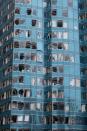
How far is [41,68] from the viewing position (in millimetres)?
107188

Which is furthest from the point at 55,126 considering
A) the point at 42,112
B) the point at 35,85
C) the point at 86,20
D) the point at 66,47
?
the point at 86,20

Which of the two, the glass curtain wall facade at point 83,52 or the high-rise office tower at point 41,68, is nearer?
the high-rise office tower at point 41,68

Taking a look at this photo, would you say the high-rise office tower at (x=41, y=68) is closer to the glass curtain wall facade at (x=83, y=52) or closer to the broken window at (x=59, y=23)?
the broken window at (x=59, y=23)

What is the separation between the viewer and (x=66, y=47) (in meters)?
108

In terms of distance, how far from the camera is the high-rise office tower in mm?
102438

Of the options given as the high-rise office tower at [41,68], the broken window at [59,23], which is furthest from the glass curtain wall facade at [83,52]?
the broken window at [59,23]

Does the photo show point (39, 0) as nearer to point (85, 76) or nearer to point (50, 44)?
point (50, 44)

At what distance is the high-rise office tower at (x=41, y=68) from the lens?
336 ft

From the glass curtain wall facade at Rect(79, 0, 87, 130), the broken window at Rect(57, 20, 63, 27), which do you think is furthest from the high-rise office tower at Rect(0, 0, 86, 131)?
the glass curtain wall facade at Rect(79, 0, 87, 130)

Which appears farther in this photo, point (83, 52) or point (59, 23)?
point (83, 52)

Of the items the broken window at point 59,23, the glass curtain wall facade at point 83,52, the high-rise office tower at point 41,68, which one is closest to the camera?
the high-rise office tower at point 41,68

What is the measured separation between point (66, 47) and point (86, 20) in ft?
38.3

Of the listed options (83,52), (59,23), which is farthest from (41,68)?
(59,23)

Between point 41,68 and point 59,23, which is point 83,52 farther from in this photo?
point 41,68
